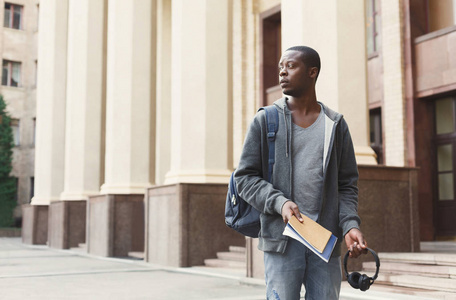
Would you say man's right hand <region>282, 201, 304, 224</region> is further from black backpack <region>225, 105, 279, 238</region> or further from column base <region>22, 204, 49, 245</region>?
column base <region>22, 204, 49, 245</region>

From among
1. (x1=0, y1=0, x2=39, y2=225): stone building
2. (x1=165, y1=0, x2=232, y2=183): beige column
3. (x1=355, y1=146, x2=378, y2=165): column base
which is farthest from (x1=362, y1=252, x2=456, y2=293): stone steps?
(x1=0, y1=0, x2=39, y2=225): stone building

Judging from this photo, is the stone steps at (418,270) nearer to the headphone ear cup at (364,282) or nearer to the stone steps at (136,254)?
the headphone ear cup at (364,282)

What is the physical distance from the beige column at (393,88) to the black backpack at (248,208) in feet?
45.7

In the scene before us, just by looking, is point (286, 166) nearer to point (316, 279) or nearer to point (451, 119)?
point (316, 279)

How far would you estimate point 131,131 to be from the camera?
54.6 ft

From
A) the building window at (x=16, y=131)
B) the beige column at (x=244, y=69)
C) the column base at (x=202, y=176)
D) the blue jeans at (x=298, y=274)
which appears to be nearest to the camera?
the blue jeans at (x=298, y=274)

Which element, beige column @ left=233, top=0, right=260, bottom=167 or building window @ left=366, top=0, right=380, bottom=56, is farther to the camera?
beige column @ left=233, top=0, right=260, bottom=167

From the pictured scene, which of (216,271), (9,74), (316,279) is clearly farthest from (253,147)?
(9,74)

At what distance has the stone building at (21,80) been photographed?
4303 cm

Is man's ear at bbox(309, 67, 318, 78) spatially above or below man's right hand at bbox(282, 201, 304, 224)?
above

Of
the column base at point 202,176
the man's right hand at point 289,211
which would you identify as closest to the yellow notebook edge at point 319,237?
the man's right hand at point 289,211

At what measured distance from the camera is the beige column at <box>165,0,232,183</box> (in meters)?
13.5

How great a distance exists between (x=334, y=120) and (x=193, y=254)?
998 centimetres

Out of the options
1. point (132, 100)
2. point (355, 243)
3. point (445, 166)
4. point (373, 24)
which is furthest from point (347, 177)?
point (373, 24)
